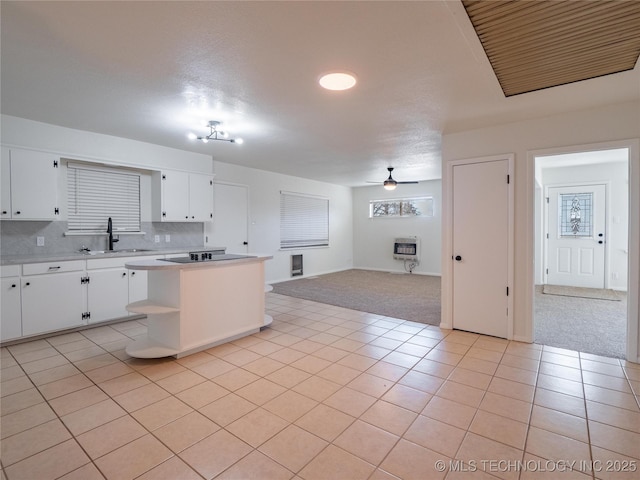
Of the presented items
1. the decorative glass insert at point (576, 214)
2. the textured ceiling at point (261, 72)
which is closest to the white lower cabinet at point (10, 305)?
the textured ceiling at point (261, 72)

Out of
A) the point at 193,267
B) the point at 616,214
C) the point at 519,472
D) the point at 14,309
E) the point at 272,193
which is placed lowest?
the point at 519,472

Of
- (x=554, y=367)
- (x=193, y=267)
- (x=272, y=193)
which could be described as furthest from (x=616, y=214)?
(x=193, y=267)

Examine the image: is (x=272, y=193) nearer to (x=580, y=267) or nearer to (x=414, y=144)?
(x=414, y=144)

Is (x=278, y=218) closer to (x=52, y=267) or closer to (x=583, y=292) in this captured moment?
(x=52, y=267)

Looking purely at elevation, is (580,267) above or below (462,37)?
below

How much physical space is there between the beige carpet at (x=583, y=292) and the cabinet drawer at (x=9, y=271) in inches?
311

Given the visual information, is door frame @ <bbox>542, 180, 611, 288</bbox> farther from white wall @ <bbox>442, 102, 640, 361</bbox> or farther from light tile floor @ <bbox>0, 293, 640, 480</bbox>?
light tile floor @ <bbox>0, 293, 640, 480</bbox>

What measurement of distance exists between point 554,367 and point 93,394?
393 cm

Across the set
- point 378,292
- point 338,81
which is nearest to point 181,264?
point 338,81

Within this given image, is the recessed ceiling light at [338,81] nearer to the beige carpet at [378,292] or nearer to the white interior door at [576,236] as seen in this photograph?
the beige carpet at [378,292]

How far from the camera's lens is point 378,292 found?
6.30m

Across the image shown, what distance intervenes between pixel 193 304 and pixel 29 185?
2495 mm

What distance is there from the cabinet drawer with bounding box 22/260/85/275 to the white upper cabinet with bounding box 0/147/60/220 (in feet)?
2.03

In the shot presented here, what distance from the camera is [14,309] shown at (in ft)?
11.1
